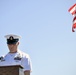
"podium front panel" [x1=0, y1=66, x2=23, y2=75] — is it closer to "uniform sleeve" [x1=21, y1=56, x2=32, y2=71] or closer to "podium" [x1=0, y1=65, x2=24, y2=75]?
"podium" [x1=0, y1=65, x2=24, y2=75]

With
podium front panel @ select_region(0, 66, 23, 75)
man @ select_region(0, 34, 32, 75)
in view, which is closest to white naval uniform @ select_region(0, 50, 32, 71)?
man @ select_region(0, 34, 32, 75)

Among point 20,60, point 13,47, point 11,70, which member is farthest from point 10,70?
point 13,47

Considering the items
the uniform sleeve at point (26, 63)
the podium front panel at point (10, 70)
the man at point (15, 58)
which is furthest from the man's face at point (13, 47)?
the podium front panel at point (10, 70)

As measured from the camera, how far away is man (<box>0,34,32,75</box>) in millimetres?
6305

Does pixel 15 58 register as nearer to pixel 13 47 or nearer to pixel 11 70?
pixel 13 47

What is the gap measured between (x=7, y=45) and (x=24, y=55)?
0.59 meters

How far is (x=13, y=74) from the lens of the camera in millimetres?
5125

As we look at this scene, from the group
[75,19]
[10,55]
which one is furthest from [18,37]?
[75,19]

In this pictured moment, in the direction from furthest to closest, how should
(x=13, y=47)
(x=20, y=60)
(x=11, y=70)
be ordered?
(x=13, y=47) < (x=20, y=60) < (x=11, y=70)

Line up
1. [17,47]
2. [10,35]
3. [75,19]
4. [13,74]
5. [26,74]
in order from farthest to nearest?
[75,19] → [10,35] → [17,47] → [26,74] → [13,74]

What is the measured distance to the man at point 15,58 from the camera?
248 inches

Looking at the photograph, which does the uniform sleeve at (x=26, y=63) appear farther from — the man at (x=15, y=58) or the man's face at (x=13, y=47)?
the man's face at (x=13, y=47)

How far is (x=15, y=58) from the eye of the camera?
6352 millimetres

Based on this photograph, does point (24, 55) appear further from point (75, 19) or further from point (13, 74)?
point (75, 19)
